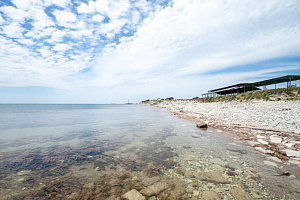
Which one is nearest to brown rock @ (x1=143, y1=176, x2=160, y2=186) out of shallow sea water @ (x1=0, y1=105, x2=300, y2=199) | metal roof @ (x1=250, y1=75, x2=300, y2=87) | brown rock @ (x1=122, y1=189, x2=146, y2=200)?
shallow sea water @ (x1=0, y1=105, x2=300, y2=199)

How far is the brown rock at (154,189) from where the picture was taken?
12.5 ft

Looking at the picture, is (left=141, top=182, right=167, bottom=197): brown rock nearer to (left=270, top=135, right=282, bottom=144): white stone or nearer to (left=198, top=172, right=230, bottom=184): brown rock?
(left=198, top=172, right=230, bottom=184): brown rock

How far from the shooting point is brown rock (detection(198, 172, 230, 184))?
4.33 m

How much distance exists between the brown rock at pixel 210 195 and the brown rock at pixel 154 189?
110 centimetres

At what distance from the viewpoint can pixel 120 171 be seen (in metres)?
5.07

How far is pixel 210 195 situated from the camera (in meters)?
3.68

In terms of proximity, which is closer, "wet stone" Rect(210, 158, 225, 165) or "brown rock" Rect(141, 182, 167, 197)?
"brown rock" Rect(141, 182, 167, 197)

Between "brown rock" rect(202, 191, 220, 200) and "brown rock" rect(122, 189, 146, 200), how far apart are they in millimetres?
1652

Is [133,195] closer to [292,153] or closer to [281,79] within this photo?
[292,153]

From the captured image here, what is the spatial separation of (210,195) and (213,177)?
37.8 inches

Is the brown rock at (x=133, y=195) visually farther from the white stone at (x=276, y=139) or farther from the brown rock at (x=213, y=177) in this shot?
the white stone at (x=276, y=139)

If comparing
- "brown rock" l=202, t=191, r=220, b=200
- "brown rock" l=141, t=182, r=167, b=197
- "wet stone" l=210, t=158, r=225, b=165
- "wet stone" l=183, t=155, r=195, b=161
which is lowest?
"wet stone" l=183, t=155, r=195, b=161

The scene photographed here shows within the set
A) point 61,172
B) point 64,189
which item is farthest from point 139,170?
point 61,172

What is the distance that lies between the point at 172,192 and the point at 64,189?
3.22 metres
